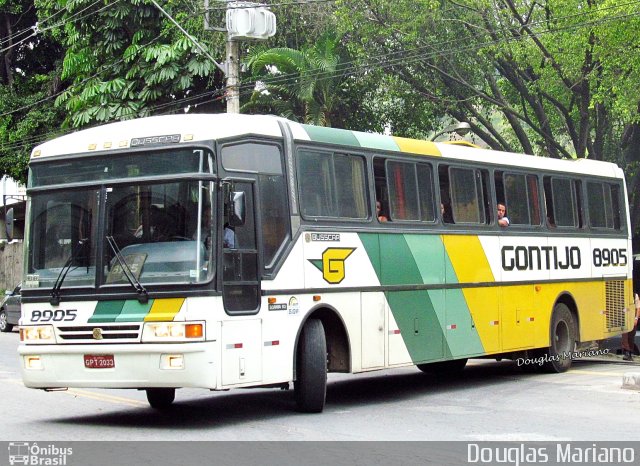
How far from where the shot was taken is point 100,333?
11352mm

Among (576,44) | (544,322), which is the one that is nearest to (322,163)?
(544,322)

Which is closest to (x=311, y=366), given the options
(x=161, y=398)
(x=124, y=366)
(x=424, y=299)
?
(x=161, y=398)

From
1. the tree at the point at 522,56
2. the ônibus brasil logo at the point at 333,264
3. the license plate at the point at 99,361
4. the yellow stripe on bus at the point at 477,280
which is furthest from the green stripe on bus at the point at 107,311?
the tree at the point at 522,56

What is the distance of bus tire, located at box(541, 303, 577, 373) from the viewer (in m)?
17.9

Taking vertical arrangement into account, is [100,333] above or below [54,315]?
below

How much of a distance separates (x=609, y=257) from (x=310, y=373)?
9078 millimetres

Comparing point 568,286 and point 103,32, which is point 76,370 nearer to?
point 568,286

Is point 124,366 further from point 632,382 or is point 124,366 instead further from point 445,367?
point 445,367

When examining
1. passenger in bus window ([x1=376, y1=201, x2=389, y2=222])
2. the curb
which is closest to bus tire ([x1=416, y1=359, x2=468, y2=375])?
the curb

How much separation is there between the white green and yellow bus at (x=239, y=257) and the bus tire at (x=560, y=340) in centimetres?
266

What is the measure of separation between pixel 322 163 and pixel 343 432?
370cm

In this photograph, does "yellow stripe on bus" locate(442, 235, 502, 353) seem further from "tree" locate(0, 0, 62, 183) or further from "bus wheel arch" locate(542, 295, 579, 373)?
"tree" locate(0, 0, 62, 183)

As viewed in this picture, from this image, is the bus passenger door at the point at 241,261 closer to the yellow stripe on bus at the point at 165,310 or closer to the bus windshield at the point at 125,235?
the bus windshield at the point at 125,235

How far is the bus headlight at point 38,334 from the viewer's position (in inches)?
460
